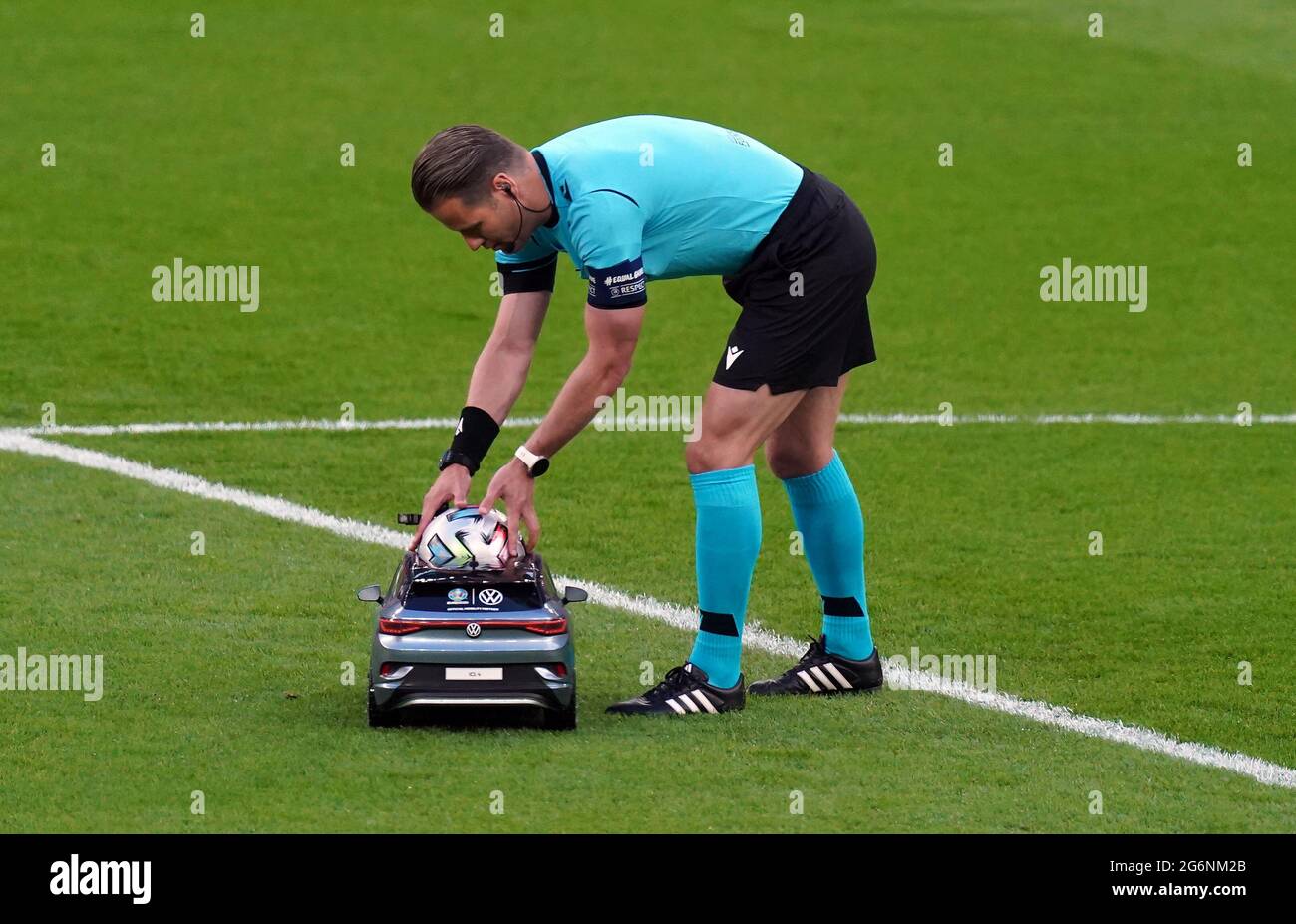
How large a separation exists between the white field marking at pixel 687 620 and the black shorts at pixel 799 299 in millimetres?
1209

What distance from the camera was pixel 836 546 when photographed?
22.0 ft

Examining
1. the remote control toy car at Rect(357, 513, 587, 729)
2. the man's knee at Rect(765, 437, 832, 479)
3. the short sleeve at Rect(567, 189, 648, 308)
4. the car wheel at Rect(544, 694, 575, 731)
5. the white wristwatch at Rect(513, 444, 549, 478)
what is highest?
the short sleeve at Rect(567, 189, 648, 308)

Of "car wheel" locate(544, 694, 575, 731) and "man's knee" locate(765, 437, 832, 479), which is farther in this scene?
"man's knee" locate(765, 437, 832, 479)

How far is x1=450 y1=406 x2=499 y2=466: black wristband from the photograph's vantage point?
6.25 m

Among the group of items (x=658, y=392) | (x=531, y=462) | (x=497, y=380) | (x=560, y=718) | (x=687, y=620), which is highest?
(x=658, y=392)

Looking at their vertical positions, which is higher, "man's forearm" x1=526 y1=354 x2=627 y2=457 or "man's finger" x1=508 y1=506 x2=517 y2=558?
"man's forearm" x1=526 y1=354 x2=627 y2=457

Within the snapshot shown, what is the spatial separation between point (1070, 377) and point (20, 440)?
6.26 m

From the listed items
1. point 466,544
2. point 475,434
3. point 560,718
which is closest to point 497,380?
point 475,434

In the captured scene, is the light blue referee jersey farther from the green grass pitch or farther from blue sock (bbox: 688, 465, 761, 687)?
the green grass pitch

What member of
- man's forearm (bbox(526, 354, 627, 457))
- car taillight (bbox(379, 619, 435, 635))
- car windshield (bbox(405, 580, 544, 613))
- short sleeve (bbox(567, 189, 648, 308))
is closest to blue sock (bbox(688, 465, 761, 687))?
man's forearm (bbox(526, 354, 627, 457))

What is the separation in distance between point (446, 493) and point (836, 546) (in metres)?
1.35

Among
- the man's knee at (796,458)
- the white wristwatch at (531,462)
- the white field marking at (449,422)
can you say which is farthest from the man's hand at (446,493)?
the white field marking at (449,422)

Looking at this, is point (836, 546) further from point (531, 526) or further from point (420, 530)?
point (420, 530)

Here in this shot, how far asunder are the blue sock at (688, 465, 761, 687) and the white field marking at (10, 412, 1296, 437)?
4851 millimetres
